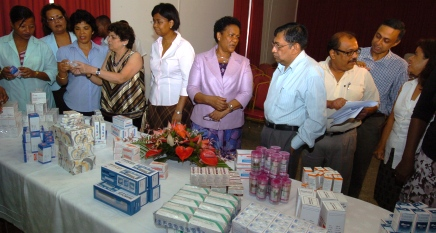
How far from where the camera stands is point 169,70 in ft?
9.59

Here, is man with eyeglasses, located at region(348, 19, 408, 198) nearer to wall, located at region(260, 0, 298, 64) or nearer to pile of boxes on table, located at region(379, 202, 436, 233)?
pile of boxes on table, located at region(379, 202, 436, 233)

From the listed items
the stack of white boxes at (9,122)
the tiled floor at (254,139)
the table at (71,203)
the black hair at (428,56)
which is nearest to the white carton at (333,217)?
the table at (71,203)

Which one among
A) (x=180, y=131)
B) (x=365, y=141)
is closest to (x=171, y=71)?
(x=180, y=131)

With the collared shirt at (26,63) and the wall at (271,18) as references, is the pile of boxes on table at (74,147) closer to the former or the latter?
the collared shirt at (26,63)

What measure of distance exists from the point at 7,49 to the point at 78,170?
1.63 m

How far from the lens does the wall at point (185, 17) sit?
4.66 meters

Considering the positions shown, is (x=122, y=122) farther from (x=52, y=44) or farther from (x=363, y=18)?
(x=363, y=18)

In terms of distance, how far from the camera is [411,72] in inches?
95.6

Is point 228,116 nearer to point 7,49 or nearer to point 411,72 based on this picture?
point 411,72

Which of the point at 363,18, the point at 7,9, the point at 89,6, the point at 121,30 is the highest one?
the point at 363,18

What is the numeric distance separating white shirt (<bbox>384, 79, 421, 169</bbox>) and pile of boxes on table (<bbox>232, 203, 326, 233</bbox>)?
4.97ft

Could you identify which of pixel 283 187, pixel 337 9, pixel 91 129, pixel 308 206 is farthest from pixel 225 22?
pixel 337 9

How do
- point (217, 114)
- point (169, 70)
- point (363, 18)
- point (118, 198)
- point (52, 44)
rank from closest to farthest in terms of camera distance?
point (118, 198) < point (217, 114) < point (169, 70) < point (52, 44) < point (363, 18)

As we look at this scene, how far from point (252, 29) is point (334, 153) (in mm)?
5832
